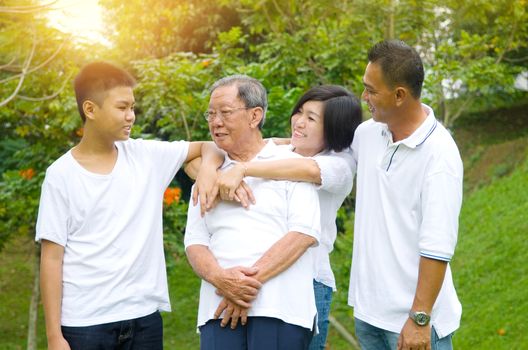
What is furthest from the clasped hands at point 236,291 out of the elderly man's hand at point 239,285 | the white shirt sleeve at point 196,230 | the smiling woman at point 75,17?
the smiling woman at point 75,17

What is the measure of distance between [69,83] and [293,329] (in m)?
3.84

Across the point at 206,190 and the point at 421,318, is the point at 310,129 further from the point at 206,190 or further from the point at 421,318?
the point at 421,318

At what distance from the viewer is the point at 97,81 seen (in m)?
2.63

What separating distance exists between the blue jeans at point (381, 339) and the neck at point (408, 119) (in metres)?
0.70

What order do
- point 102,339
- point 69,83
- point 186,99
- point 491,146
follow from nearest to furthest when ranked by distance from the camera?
Result: point 102,339
point 186,99
point 69,83
point 491,146

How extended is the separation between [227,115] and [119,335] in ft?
2.89

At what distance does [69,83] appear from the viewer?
5.76 meters

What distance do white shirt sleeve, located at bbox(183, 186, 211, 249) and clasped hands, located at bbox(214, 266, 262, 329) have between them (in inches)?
7.8

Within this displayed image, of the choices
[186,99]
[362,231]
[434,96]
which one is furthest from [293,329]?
[434,96]

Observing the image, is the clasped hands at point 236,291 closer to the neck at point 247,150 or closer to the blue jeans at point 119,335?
the blue jeans at point 119,335

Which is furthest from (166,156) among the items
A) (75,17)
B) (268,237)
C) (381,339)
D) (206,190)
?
(75,17)

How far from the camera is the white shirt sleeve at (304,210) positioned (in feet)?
Result: 8.39

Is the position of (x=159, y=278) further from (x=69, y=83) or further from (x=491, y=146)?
(x=491, y=146)

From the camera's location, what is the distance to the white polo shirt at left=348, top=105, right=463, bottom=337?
243cm
